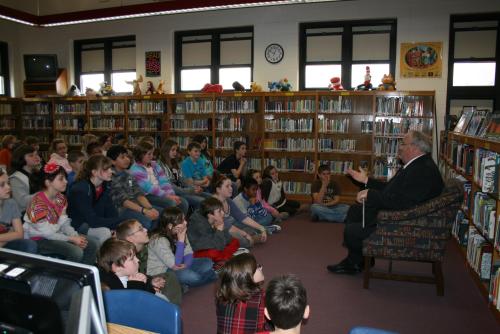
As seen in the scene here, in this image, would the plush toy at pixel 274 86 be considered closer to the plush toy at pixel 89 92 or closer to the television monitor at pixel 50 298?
the plush toy at pixel 89 92

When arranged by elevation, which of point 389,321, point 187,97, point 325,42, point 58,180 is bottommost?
point 389,321

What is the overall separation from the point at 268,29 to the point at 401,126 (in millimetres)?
3308

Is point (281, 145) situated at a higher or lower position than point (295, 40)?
lower

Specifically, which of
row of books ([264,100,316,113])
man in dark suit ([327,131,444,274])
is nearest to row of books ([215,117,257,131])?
row of books ([264,100,316,113])

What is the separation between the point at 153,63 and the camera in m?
9.55

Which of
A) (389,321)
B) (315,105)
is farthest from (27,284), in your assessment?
(315,105)

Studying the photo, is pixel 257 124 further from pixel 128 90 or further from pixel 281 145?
pixel 128 90

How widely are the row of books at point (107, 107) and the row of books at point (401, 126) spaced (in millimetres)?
5704

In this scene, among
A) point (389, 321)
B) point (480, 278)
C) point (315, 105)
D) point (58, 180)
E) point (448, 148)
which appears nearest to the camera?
point (389, 321)

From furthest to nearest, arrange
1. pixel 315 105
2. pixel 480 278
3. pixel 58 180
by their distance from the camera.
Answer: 1. pixel 315 105
2. pixel 480 278
3. pixel 58 180

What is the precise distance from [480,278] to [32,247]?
383cm

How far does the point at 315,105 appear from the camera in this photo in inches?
316

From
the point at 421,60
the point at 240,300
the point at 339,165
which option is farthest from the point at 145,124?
the point at 240,300

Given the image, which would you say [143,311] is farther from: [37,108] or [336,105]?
[37,108]
